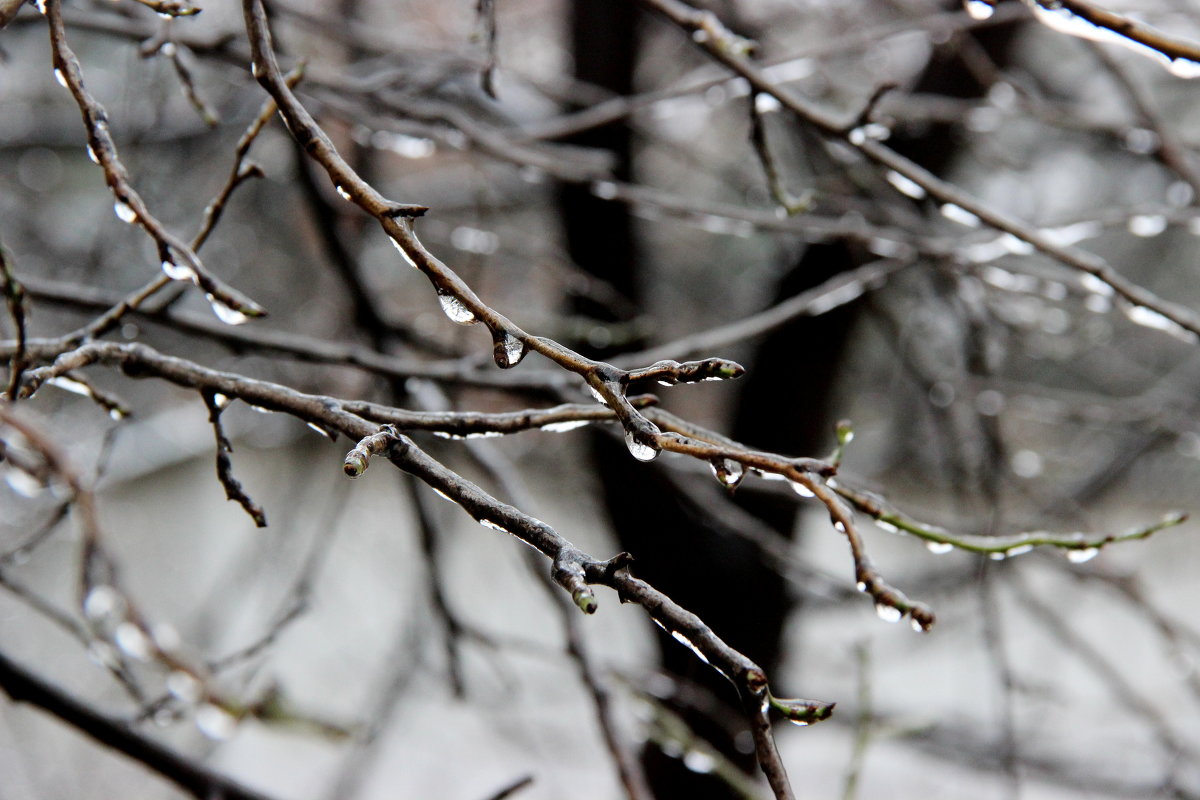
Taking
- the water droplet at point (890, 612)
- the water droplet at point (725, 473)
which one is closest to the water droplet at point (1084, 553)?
the water droplet at point (890, 612)

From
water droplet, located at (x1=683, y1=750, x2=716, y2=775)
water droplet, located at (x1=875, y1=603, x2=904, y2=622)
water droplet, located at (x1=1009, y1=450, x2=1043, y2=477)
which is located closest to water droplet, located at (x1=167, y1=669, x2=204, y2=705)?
water droplet, located at (x1=683, y1=750, x2=716, y2=775)

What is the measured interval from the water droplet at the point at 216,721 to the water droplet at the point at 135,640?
0.14 metres

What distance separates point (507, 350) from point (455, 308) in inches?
2.8

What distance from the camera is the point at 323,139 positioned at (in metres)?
0.66

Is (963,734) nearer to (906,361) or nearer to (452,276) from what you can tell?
(906,361)

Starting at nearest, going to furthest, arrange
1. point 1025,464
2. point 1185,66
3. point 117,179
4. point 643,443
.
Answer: point 643,443, point 117,179, point 1185,66, point 1025,464

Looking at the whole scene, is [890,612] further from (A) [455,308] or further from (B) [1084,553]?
(A) [455,308]

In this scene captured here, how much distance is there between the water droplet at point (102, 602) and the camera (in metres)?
1.25

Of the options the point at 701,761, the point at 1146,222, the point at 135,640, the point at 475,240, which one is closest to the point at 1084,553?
the point at 701,761

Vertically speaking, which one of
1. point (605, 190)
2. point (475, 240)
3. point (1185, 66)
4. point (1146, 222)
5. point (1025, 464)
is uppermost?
point (1025, 464)

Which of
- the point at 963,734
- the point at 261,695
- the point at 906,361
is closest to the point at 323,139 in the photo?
the point at 261,695

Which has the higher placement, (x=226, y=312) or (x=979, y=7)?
(x=979, y=7)

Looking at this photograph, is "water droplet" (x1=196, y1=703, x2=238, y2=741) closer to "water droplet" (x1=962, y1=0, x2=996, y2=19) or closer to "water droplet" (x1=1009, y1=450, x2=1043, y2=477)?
"water droplet" (x1=962, y1=0, x2=996, y2=19)

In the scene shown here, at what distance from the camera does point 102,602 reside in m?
1.41
